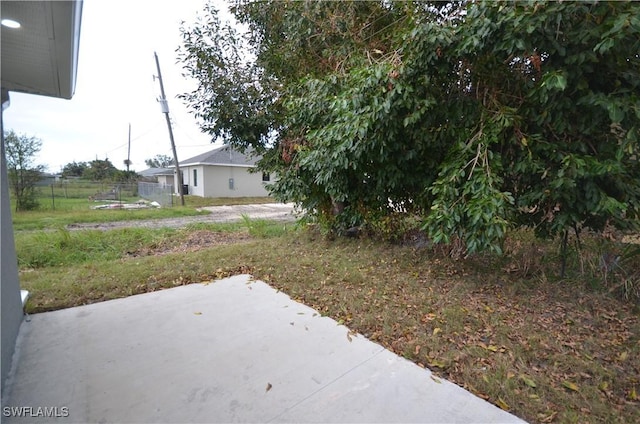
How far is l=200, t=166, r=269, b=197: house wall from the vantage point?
58.1 feet

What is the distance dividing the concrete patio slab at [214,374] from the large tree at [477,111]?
1.44 metres

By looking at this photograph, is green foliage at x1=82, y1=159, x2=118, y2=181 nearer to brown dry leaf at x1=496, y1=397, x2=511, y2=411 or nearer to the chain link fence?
the chain link fence

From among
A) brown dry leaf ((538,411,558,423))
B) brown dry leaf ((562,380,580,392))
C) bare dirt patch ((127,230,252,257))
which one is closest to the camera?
brown dry leaf ((538,411,558,423))

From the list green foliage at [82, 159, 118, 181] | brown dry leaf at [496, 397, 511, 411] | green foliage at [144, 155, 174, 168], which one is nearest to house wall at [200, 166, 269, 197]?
green foliage at [82, 159, 118, 181]

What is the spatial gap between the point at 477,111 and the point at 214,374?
3412 millimetres

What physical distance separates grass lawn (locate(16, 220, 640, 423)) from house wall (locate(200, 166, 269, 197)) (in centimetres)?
1243

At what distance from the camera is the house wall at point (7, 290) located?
207 centimetres

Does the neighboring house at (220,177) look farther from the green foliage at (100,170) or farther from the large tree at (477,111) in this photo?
the green foliage at (100,170)

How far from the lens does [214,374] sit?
80.5 inches

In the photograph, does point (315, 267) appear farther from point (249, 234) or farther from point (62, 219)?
point (62, 219)

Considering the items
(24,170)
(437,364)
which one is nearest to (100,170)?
(24,170)

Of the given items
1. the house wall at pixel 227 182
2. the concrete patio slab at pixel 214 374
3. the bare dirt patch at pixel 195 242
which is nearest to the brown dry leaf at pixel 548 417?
the concrete patio slab at pixel 214 374

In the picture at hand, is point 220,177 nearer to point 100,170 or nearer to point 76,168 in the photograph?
point 100,170

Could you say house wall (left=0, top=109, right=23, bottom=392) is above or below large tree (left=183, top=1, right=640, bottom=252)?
below
